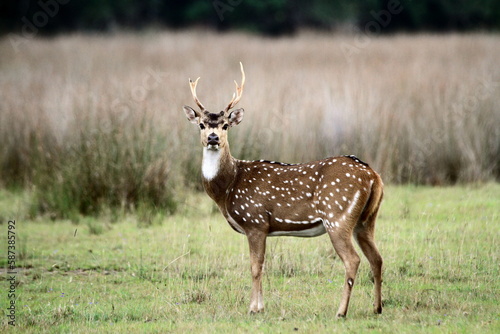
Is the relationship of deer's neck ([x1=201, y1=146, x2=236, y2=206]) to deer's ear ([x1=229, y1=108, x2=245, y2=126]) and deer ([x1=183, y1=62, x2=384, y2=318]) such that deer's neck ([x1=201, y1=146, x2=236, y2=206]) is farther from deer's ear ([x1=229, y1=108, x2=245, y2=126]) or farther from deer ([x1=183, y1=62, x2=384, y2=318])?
deer's ear ([x1=229, y1=108, x2=245, y2=126])

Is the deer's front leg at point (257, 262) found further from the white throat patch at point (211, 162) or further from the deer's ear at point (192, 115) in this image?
the deer's ear at point (192, 115)

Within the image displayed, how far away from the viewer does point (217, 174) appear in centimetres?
713

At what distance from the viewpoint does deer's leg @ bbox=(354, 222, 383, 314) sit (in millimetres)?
6598

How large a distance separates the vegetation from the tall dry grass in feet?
34.8

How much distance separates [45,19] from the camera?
1117 inches

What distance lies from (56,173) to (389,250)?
15.3 ft

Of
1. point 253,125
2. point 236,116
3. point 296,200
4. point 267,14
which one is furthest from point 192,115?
point 267,14

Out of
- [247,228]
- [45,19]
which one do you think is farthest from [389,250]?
[45,19]

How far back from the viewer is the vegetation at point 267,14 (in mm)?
28891

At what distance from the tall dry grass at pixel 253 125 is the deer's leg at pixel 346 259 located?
16.0ft

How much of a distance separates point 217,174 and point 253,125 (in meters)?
5.57

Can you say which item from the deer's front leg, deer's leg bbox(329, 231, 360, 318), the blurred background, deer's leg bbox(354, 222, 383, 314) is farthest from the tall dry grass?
deer's leg bbox(329, 231, 360, 318)

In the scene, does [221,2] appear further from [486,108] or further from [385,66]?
[486,108]

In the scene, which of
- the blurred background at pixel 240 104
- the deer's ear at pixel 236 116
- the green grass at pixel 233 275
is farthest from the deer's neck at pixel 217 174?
the blurred background at pixel 240 104
